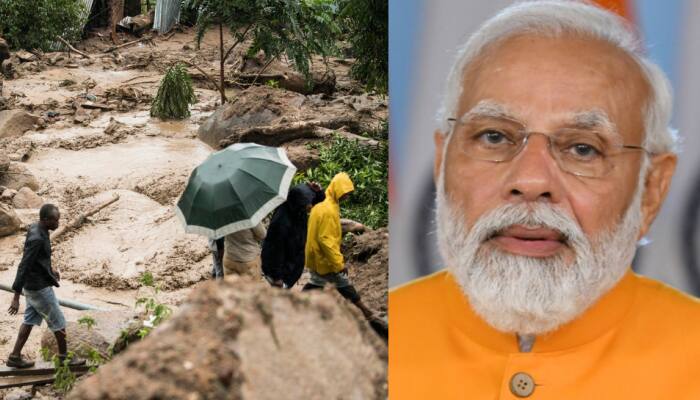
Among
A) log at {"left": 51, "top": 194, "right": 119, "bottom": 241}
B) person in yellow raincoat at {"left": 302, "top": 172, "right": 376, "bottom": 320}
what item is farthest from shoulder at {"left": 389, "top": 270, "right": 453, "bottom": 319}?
log at {"left": 51, "top": 194, "right": 119, "bottom": 241}

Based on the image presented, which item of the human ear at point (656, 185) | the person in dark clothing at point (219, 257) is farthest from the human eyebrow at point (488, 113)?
the person in dark clothing at point (219, 257)

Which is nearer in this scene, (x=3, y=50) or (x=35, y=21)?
(x=3, y=50)

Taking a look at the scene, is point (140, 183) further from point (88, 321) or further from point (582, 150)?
point (582, 150)

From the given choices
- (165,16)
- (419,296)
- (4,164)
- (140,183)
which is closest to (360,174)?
(140,183)

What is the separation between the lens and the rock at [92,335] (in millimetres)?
6371

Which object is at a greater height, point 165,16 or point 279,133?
point 165,16

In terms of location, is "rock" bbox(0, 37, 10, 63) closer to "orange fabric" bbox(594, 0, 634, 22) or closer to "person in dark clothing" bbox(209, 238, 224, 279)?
"person in dark clothing" bbox(209, 238, 224, 279)

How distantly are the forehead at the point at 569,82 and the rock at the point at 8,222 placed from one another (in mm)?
7967

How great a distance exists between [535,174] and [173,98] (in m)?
11.8

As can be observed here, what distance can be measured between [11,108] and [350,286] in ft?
33.3

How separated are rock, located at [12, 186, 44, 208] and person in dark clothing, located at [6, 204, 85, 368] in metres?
4.35

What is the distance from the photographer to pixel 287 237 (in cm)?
607

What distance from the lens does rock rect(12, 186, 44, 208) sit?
33.6 feet

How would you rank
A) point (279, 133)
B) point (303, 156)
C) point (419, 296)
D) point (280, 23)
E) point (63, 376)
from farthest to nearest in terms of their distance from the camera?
point (280, 23), point (279, 133), point (303, 156), point (63, 376), point (419, 296)
